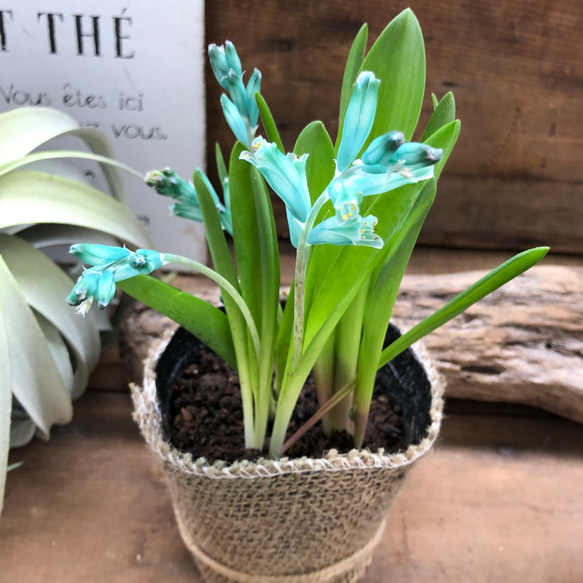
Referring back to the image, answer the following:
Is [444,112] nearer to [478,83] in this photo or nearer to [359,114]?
[359,114]

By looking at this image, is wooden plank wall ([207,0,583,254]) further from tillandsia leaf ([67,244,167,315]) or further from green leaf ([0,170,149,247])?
tillandsia leaf ([67,244,167,315])

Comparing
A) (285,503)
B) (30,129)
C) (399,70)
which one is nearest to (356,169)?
(399,70)

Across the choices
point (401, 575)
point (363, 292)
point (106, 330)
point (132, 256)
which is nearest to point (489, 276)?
point (363, 292)

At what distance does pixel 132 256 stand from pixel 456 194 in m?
0.49

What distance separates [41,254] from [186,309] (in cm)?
18

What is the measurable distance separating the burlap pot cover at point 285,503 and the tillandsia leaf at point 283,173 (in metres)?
0.17

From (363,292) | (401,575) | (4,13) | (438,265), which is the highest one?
(4,13)

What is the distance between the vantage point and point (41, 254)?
0.44 metres

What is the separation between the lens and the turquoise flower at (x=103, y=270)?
217 millimetres

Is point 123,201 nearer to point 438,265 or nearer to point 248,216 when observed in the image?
point 248,216

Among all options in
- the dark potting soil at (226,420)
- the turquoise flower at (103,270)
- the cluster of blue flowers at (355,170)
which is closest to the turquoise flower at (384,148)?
the cluster of blue flowers at (355,170)

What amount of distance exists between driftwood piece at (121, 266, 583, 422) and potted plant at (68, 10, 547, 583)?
12 cm

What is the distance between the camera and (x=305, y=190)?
23 centimetres

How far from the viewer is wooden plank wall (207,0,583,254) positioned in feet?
1.64
